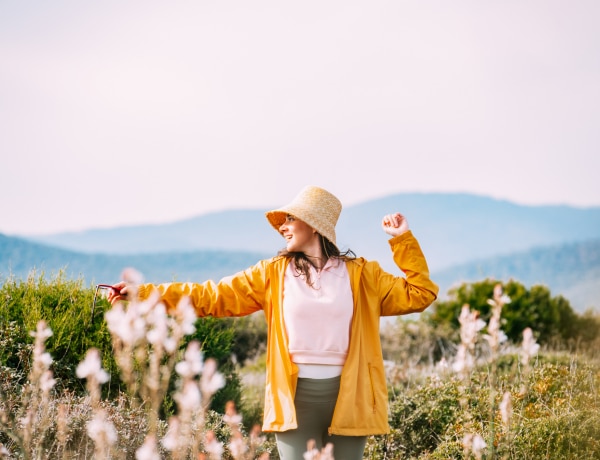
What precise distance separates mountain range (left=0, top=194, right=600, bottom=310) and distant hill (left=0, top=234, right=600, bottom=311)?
5.8 inches

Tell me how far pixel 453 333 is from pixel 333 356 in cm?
872

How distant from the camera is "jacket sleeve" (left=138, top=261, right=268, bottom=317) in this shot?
3400 millimetres

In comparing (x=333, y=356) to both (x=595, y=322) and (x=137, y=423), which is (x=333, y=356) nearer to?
(x=137, y=423)

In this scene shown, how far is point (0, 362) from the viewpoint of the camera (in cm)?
503

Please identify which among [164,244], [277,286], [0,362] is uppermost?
[164,244]

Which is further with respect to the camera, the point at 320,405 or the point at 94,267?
the point at 94,267

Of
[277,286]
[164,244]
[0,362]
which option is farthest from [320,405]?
[164,244]

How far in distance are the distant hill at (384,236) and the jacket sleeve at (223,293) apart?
139m

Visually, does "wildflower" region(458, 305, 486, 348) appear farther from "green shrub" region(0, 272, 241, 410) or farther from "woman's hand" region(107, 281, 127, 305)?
"green shrub" region(0, 272, 241, 410)

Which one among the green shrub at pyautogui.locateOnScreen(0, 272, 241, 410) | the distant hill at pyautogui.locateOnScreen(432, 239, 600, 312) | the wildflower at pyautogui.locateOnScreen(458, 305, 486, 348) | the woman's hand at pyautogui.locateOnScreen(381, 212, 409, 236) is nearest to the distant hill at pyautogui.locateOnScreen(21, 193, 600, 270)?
the distant hill at pyautogui.locateOnScreen(432, 239, 600, 312)

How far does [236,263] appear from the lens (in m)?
93.4

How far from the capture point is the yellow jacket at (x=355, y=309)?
10.7 ft

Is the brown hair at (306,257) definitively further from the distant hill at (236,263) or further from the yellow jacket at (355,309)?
the distant hill at (236,263)

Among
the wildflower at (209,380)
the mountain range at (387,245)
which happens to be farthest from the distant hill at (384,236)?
the wildflower at (209,380)
